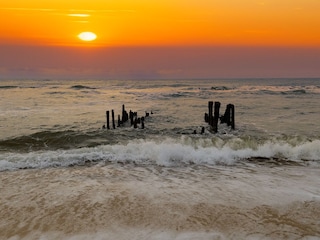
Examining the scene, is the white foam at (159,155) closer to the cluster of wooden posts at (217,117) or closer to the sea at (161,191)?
the sea at (161,191)

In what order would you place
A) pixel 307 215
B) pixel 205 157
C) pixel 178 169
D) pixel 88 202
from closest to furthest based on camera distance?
pixel 307 215 → pixel 88 202 → pixel 178 169 → pixel 205 157

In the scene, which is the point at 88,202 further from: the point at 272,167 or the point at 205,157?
the point at 272,167

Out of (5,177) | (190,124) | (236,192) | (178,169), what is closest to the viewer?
(236,192)

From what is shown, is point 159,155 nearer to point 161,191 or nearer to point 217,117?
point 161,191

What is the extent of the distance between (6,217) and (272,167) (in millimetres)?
8265

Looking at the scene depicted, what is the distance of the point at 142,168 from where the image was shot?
1055 cm

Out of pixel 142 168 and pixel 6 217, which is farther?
pixel 142 168

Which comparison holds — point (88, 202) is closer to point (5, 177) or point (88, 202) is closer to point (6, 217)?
point (6, 217)

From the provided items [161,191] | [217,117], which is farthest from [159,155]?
[217,117]

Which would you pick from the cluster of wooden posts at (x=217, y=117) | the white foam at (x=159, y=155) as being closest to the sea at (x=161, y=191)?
the white foam at (x=159, y=155)

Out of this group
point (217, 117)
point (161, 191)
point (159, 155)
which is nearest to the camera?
point (161, 191)

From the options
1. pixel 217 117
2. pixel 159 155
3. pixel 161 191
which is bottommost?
pixel 161 191

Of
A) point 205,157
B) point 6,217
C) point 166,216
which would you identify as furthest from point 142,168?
point 6,217

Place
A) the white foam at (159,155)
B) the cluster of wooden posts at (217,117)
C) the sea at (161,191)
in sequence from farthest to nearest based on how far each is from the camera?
the cluster of wooden posts at (217,117), the white foam at (159,155), the sea at (161,191)
